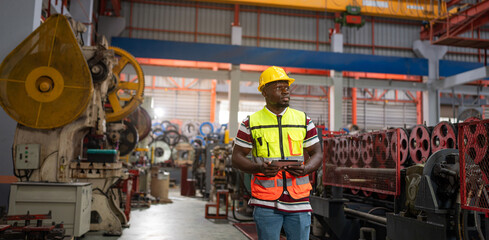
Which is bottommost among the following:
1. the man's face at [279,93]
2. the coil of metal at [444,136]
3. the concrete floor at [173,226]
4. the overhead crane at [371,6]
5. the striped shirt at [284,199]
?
the concrete floor at [173,226]

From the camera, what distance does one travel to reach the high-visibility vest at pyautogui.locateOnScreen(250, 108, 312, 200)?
2006 millimetres

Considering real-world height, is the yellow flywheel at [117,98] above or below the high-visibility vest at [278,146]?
above

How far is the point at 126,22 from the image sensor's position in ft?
46.3

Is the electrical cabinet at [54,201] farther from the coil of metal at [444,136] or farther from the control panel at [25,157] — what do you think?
the coil of metal at [444,136]

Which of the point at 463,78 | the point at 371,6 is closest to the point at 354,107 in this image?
the point at 371,6

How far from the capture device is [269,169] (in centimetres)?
193

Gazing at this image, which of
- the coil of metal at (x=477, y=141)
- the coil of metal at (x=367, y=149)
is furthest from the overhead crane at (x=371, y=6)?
the coil of metal at (x=477, y=141)

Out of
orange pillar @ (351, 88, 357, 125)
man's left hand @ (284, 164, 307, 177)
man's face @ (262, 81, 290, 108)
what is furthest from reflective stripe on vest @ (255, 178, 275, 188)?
orange pillar @ (351, 88, 357, 125)

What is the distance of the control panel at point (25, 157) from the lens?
4.21 meters

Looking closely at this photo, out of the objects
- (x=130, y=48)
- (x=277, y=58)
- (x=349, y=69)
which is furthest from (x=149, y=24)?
(x=349, y=69)

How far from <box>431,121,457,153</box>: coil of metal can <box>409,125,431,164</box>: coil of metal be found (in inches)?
2.6

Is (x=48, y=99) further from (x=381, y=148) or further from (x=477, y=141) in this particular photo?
(x=477, y=141)

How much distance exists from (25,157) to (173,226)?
267cm

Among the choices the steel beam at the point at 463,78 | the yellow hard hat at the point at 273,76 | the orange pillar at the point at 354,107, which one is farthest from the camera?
the orange pillar at the point at 354,107
